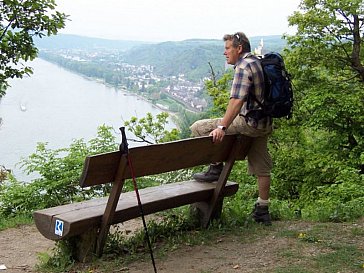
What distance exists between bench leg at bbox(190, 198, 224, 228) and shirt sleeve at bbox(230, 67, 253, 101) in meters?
1.25

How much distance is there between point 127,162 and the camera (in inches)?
143

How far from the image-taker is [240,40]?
171 inches

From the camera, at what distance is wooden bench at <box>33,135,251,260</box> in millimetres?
3664

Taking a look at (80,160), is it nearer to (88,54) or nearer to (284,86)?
(284,86)

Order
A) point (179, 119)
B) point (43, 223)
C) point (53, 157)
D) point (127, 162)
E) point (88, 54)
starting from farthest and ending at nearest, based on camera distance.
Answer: point (88, 54), point (179, 119), point (53, 157), point (43, 223), point (127, 162)

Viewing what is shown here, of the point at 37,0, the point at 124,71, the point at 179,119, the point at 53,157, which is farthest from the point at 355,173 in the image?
the point at 124,71

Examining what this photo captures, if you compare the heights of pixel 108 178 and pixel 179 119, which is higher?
Answer: pixel 108 178

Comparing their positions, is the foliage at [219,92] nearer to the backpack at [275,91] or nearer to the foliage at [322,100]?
the foliage at [322,100]

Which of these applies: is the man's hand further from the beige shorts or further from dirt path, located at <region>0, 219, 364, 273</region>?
dirt path, located at <region>0, 219, 364, 273</region>

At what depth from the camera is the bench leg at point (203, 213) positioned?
489 centimetres

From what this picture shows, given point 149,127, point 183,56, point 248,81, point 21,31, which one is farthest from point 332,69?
point 183,56

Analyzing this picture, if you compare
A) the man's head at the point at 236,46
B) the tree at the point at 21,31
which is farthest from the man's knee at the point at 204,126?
the tree at the point at 21,31

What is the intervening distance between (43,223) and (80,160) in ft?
14.4

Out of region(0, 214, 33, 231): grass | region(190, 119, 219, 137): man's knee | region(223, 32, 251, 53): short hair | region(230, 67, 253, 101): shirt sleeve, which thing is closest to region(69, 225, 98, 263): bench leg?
region(190, 119, 219, 137): man's knee
